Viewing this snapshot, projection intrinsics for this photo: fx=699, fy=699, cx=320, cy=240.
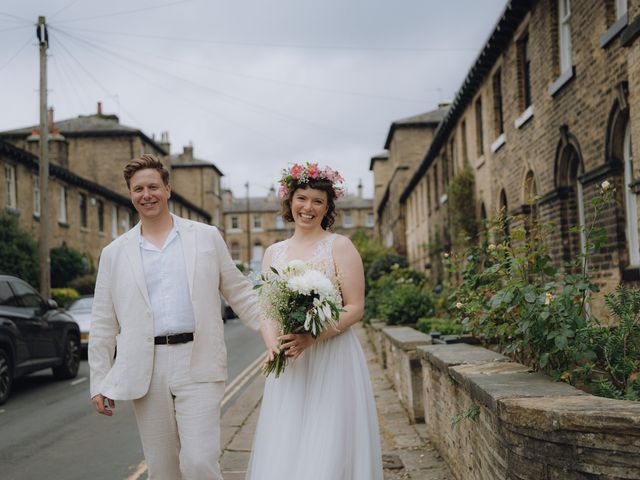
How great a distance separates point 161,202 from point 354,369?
1.52m

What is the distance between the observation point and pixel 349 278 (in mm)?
4086

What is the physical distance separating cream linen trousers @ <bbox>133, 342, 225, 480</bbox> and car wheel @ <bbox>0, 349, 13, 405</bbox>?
742 cm

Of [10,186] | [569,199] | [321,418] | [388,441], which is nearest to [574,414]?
[321,418]

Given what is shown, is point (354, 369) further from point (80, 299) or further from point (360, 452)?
point (80, 299)

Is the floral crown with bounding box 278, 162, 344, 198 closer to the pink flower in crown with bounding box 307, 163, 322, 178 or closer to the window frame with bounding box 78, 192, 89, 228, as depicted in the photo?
the pink flower in crown with bounding box 307, 163, 322, 178

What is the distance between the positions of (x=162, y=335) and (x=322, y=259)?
1016 millimetres

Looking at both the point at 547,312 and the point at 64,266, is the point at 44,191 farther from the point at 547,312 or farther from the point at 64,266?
the point at 547,312

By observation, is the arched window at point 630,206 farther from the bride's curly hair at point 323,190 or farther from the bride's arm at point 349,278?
the bride's arm at point 349,278

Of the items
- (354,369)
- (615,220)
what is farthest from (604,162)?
(354,369)

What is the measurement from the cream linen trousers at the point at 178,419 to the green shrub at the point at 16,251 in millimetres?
18904

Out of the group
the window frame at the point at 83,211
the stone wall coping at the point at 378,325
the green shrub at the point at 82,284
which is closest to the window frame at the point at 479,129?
the stone wall coping at the point at 378,325

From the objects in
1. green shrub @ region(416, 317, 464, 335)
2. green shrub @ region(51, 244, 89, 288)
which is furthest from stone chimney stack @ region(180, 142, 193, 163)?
green shrub @ region(416, 317, 464, 335)

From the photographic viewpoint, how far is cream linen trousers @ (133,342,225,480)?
3.85 m

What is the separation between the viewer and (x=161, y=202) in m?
4.20
